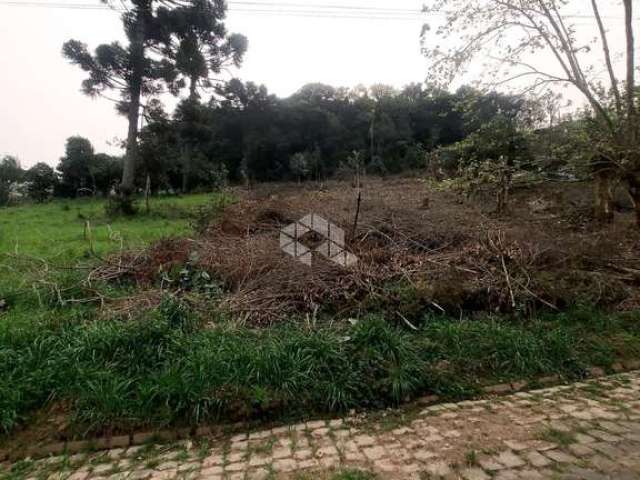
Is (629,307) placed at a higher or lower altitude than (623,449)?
higher

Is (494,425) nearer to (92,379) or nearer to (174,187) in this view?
(92,379)

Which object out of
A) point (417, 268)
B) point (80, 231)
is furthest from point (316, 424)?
point (80, 231)

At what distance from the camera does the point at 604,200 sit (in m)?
7.37

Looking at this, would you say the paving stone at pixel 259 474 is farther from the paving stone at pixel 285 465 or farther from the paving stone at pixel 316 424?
the paving stone at pixel 316 424

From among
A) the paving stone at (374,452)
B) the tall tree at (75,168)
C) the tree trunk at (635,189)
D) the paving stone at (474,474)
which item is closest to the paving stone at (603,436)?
the paving stone at (474,474)

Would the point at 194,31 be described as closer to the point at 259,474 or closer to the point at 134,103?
the point at 134,103

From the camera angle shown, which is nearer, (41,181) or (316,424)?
(316,424)

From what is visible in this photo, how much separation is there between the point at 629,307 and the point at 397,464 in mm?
3829

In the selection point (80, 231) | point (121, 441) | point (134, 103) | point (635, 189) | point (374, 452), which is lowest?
point (121, 441)

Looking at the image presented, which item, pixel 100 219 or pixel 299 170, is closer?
pixel 100 219

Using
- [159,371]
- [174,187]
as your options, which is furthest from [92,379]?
[174,187]

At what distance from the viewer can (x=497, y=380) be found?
2.81 meters

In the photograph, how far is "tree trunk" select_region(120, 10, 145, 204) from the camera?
37.1 ft

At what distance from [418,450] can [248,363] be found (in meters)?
1.40
